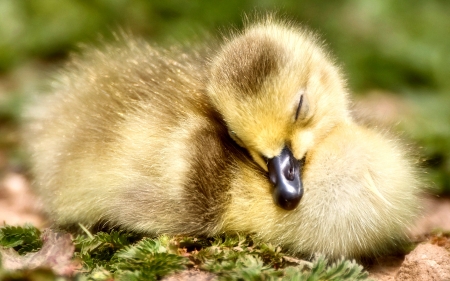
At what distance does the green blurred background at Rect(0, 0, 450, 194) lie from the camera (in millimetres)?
3477

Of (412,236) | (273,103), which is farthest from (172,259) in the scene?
(412,236)

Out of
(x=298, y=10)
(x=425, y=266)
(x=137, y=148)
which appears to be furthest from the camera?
(x=298, y=10)

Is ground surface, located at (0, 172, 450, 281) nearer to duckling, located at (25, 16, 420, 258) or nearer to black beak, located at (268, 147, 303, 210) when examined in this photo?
duckling, located at (25, 16, 420, 258)

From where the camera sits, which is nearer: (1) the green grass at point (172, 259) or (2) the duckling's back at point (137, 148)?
(1) the green grass at point (172, 259)

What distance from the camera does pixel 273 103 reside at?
1644 millimetres

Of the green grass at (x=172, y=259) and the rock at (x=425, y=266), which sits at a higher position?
the rock at (x=425, y=266)

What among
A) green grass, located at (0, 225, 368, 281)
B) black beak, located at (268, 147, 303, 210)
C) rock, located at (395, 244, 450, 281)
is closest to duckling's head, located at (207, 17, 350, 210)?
black beak, located at (268, 147, 303, 210)

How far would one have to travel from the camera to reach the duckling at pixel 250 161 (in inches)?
64.3

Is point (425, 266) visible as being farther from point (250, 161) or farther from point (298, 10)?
point (298, 10)

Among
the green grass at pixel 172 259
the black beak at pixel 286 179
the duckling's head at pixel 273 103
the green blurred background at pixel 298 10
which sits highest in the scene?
the green blurred background at pixel 298 10

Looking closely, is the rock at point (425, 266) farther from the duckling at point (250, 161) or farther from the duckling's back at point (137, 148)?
the duckling's back at point (137, 148)

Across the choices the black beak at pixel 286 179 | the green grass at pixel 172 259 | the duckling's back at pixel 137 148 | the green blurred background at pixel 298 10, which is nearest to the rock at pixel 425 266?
the green grass at pixel 172 259

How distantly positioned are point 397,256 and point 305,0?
7.80 feet

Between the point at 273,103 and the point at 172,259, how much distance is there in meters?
0.45
